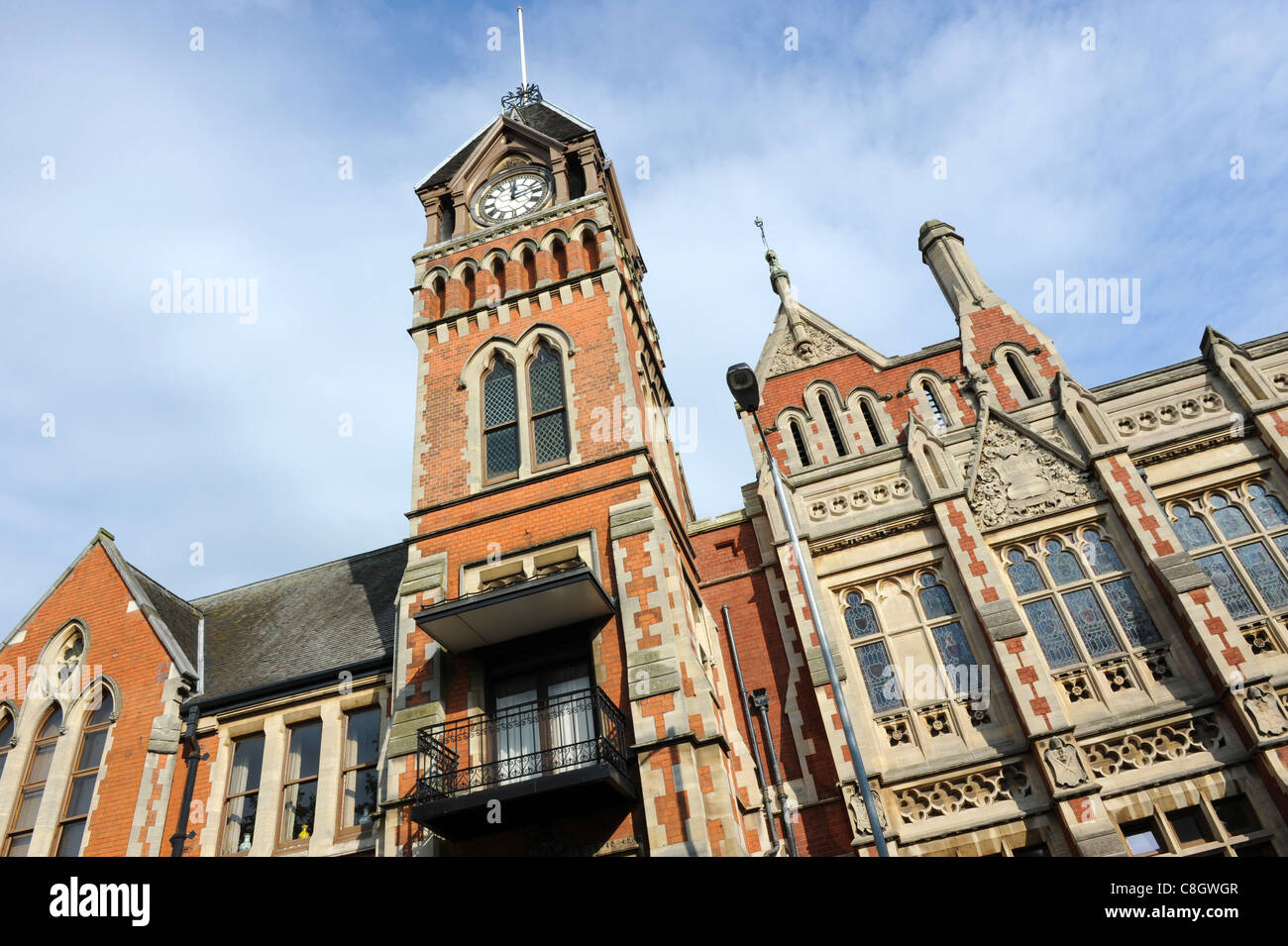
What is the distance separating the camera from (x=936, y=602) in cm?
1638

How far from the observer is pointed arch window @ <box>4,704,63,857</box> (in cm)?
1602

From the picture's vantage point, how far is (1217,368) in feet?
55.9

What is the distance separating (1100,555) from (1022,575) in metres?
1.44

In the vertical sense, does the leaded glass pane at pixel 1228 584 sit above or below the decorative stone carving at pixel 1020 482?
below

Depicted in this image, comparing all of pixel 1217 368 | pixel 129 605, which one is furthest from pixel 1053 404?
pixel 129 605

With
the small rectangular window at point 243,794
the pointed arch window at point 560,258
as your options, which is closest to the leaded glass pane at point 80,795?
the small rectangular window at point 243,794

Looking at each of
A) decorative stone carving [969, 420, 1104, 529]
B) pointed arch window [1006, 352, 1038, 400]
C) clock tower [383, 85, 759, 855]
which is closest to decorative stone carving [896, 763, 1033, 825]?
clock tower [383, 85, 759, 855]

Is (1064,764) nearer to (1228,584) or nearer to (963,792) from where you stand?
(963,792)

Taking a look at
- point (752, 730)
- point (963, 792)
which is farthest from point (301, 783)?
point (963, 792)

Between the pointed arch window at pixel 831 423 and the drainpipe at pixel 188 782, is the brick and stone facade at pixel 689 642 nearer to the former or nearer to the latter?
the drainpipe at pixel 188 782

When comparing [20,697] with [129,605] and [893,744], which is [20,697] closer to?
[129,605]

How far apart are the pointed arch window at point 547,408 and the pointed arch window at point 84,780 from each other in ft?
32.8

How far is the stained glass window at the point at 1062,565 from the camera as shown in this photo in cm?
1596

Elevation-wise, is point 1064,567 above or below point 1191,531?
below
